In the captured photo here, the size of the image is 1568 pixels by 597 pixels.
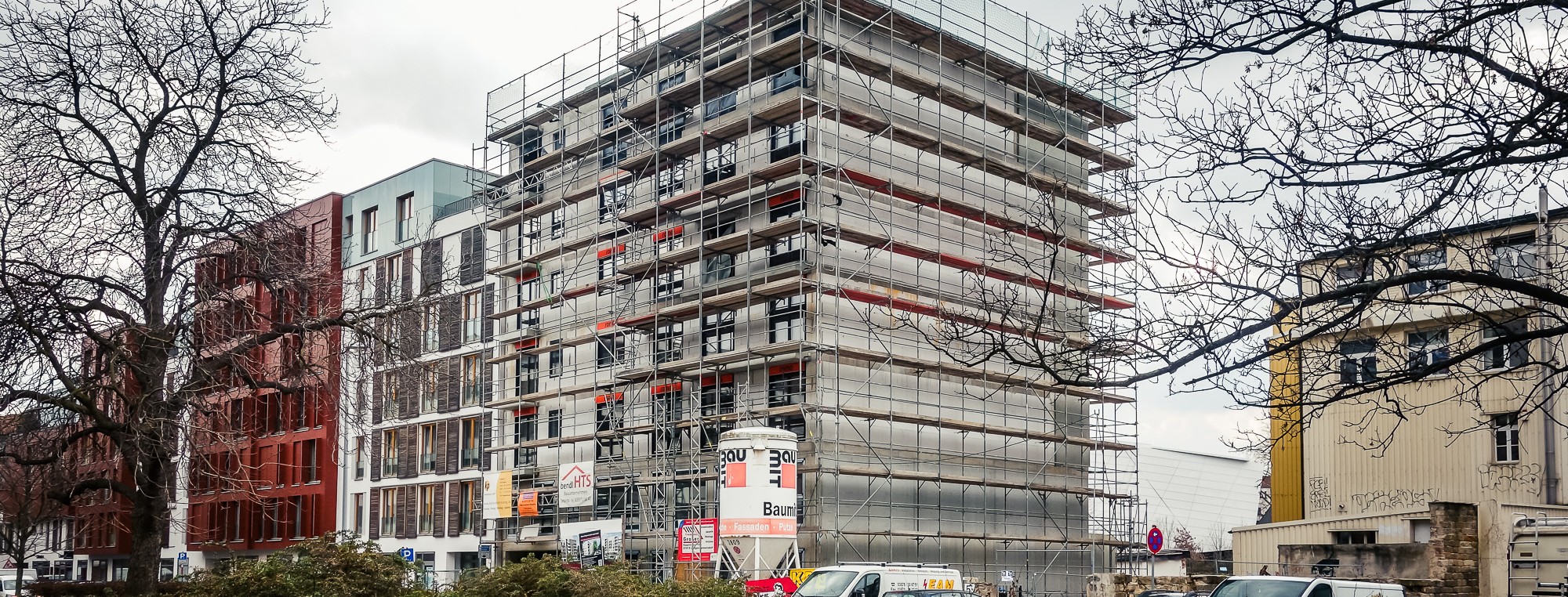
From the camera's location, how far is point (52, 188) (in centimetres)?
1500

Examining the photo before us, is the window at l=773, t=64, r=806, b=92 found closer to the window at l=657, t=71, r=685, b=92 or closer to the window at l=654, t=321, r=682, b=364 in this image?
the window at l=657, t=71, r=685, b=92

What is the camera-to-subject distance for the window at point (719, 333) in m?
38.4

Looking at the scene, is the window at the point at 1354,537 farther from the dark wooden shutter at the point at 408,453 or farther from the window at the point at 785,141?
the dark wooden shutter at the point at 408,453

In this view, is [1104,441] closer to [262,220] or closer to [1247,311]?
[262,220]

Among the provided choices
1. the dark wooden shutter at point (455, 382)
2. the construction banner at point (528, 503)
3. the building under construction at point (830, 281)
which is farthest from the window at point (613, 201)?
the dark wooden shutter at point (455, 382)

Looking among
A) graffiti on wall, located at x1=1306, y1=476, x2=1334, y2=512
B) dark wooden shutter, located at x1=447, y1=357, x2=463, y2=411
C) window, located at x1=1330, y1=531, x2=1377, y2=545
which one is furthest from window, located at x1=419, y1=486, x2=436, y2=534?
window, located at x1=1330, y1=531, x2=1377, y2=545

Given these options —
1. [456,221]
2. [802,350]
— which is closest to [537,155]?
[456,221]

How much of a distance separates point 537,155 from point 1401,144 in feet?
137

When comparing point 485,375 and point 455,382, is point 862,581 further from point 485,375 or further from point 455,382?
point 455,382

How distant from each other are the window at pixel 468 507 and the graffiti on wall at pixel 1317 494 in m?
26.5

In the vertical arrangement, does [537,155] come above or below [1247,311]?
above

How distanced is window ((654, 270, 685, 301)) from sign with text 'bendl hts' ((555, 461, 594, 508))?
17.0 feet

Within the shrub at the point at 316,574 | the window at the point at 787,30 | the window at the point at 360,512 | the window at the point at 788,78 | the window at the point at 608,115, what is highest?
the window at the point at 787,30

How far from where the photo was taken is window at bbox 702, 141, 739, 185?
3916cm
